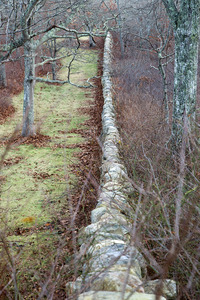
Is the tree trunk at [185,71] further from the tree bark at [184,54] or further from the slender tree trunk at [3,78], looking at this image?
the slender tree trunk at [3,78]

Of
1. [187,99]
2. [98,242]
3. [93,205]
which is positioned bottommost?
[93,205]

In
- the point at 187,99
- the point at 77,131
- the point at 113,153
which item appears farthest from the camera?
the point at 77,131

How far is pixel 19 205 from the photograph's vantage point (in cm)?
511

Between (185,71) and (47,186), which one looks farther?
(47,186)

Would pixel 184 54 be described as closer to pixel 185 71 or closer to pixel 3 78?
pixel 185 71

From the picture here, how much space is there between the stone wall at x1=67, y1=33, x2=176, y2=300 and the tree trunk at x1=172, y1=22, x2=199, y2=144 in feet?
4.31

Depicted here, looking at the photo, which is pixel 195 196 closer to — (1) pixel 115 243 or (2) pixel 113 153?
(1) pixel 115 243

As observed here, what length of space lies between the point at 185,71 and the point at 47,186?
3.38m

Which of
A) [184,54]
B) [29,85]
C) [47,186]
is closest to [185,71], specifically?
[184,54]

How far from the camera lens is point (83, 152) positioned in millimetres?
7867

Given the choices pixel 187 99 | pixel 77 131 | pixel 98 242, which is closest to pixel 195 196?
pixel 98 242

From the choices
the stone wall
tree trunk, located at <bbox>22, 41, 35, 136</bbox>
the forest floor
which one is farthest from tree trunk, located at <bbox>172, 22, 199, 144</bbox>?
tree trunk, located at <bbox>22, 41, 35, 136</bbox>

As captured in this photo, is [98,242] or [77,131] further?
[77,131]

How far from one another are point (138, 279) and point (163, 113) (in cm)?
497
